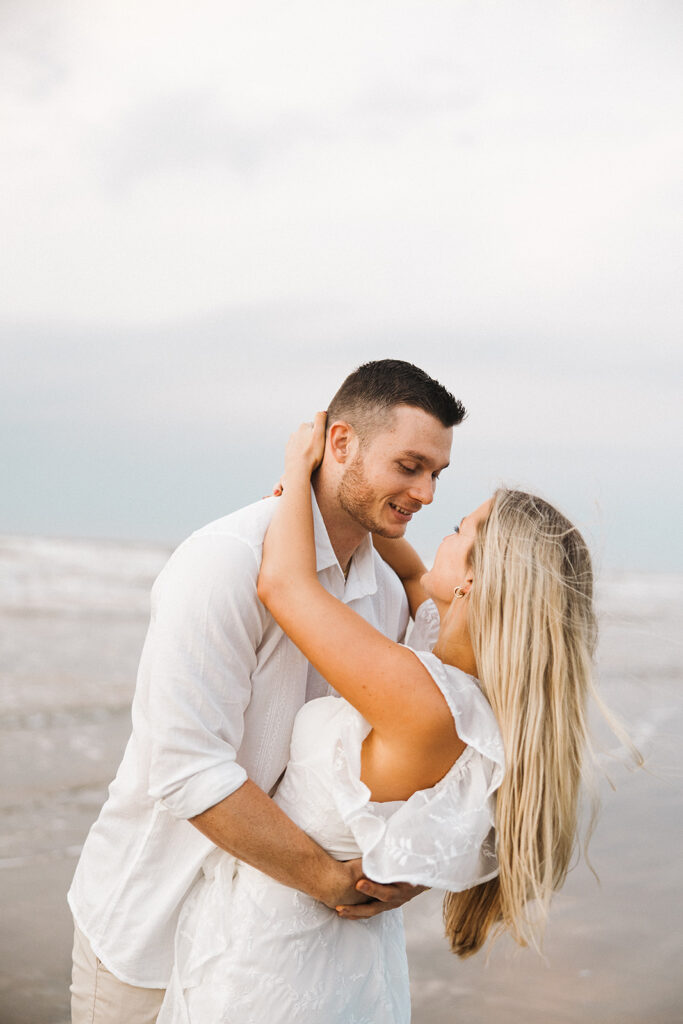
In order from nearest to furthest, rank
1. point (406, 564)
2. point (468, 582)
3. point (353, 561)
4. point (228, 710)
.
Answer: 1. point (228, 710)
2. point (468, 582)
3. point (353, 561)
4. point (406, 564)

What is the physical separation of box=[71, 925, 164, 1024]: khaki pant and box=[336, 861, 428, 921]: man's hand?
60 cm

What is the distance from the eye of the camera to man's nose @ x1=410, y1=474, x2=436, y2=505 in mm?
2785

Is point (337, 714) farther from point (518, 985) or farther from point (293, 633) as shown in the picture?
point (518, 985)

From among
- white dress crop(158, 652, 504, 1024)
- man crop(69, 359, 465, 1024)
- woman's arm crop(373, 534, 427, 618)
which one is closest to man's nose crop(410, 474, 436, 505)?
man crop(69, 359, 465, 1024)

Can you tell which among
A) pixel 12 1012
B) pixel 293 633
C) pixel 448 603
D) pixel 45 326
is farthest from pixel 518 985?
pixel 45 326

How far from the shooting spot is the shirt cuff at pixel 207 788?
2.24m

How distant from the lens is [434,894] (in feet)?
18.9

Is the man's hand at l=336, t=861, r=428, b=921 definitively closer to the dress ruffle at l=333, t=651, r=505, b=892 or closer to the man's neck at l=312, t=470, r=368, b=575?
the dress ruffle at l=333, t=651, r=505, b=892

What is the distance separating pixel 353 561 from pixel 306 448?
39cm

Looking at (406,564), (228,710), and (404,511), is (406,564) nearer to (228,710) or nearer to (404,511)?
(404,511)

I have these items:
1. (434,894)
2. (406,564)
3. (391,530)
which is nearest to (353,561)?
(391,530)

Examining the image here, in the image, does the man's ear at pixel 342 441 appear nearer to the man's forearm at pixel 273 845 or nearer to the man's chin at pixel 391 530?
the man's chin at pixel 391 530

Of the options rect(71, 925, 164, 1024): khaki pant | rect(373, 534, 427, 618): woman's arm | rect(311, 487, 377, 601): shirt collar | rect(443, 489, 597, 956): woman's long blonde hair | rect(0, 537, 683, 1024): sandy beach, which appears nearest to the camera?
rect(443, 489, 597, 956): woman's long blonde hair

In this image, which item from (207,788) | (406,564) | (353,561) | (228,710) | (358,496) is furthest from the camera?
(406,564)
